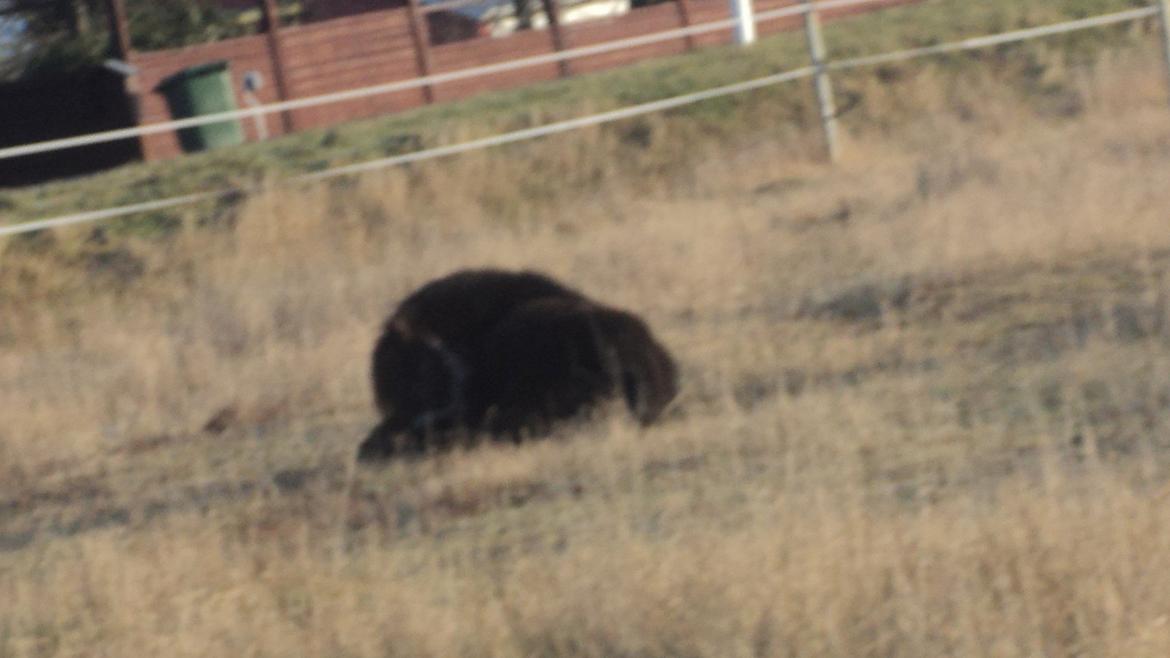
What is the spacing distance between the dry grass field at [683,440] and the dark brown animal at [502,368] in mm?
140

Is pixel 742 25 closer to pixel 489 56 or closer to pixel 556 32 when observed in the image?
pixel 556 32

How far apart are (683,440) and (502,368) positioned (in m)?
0.65

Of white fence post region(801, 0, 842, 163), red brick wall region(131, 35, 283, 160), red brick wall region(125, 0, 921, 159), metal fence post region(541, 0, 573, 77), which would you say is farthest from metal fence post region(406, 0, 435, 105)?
white fence post region(801, 0, 842, 163)

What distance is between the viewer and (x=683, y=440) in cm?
617

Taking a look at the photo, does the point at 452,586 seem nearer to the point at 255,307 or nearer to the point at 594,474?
the point at 594,474

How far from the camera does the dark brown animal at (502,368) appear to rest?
636cm

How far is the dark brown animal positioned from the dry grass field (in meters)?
0.14

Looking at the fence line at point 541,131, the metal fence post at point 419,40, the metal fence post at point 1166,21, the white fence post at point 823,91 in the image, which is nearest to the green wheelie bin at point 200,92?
the metal fence post at point 419,40

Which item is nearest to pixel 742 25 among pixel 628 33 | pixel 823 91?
pixel 628 33

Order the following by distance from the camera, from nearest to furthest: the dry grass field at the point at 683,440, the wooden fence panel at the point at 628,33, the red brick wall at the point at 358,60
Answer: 1. the dry grass field at the point at 683,440
2. the red brick wall at the point at 358,60
3. the wooden fence panel at the point at 628,33

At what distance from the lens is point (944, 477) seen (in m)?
5.28

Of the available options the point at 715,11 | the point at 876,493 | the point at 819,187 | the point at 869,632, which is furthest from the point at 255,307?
the point at 715,11

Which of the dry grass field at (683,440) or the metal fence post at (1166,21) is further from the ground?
the metal fence post at (1166,21)

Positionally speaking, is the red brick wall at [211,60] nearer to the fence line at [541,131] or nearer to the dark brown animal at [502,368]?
the fence line at [541,131]
